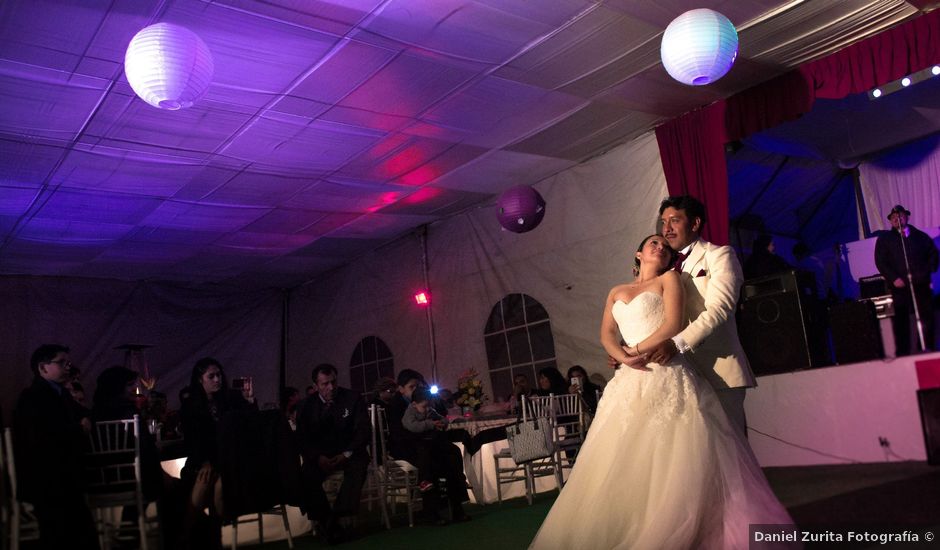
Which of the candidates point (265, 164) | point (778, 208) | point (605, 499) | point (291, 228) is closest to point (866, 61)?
point (778, 208)

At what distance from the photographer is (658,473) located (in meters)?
2.79

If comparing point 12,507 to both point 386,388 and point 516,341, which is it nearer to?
point 386,388

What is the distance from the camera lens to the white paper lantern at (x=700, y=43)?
14.3 ft

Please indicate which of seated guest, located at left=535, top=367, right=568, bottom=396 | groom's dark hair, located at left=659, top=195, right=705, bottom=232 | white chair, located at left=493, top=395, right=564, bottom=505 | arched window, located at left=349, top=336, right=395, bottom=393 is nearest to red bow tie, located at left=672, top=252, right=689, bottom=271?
groom's dark hair, located at left=659, top=195, right=705, bottom=232

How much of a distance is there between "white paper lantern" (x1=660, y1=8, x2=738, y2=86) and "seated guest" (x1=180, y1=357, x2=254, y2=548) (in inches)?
145

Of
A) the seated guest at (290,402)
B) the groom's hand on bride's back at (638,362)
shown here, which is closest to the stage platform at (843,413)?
the groom's hand on bride's back at (638,362)

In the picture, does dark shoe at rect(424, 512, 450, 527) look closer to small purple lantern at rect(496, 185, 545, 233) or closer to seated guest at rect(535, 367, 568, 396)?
seated guest at rect(535, 367, 568, 396)

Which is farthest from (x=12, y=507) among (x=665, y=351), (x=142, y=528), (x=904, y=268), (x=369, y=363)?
(x=904, y=268)

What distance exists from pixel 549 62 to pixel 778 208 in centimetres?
493

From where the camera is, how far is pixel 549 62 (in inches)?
225

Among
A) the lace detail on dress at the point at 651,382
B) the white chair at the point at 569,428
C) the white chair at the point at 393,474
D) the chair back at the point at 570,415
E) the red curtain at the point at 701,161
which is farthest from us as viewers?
the red curtain at the point at 701,161

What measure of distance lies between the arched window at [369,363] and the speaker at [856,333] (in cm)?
649

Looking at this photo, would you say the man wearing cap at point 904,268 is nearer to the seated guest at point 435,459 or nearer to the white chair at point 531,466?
the white chair at point 531,466

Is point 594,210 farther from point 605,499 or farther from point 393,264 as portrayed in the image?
point 605,499
